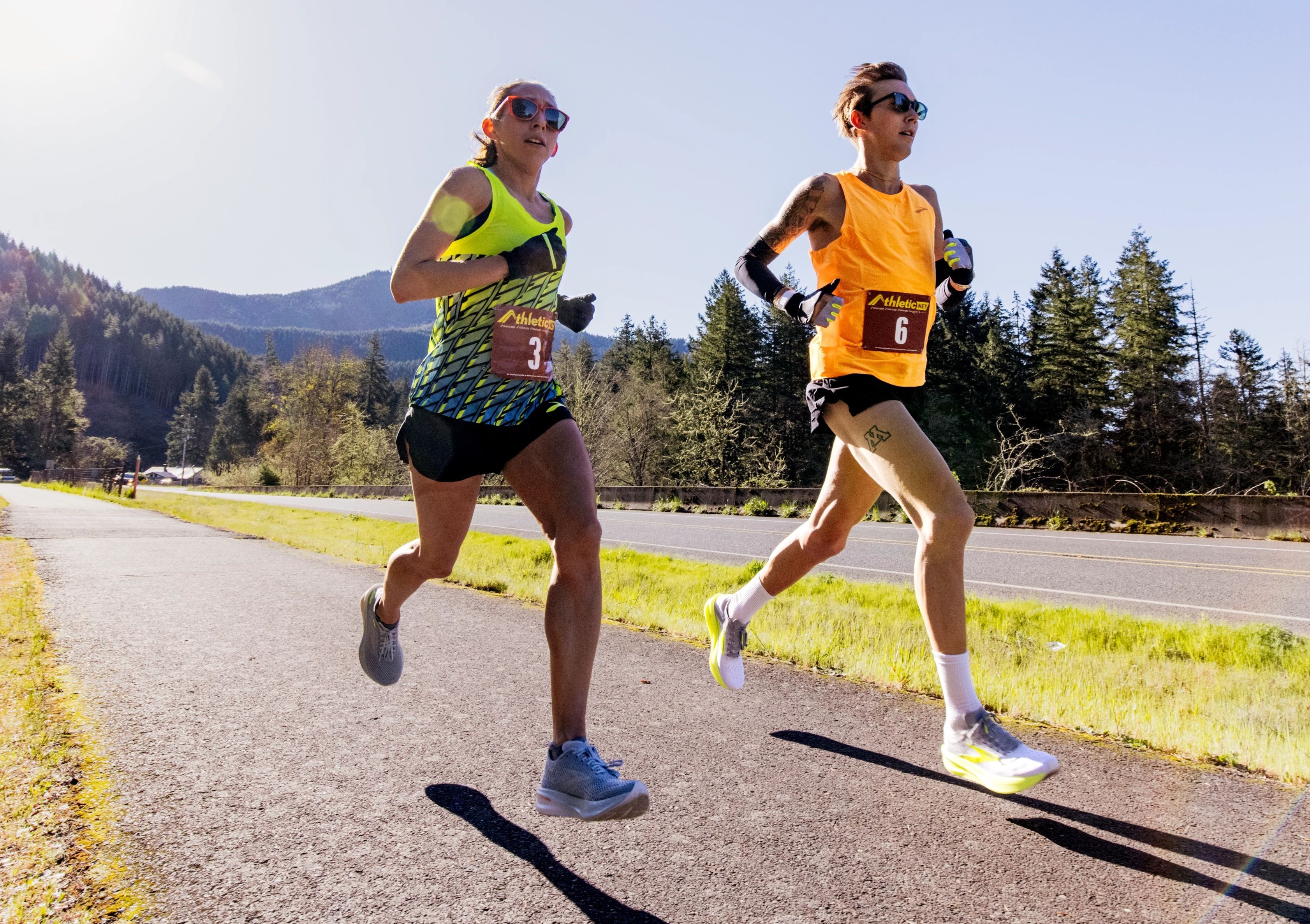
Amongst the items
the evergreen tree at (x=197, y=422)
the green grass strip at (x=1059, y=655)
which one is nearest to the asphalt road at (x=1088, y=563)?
the green grass strip at (x=1059, y=655)

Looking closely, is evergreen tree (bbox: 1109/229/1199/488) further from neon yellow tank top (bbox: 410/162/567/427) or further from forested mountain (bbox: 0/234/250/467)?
forested mountain (bbox: 0/234/250/467)

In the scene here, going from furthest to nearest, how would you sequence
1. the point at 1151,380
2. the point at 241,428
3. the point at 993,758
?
the point at 241,428 → the point at 1151,380 → the point at 993,758

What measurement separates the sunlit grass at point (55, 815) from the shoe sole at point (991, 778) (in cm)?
233

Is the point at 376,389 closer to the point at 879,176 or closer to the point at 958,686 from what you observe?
the point at 879,176

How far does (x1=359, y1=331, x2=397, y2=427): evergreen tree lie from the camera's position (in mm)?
101250

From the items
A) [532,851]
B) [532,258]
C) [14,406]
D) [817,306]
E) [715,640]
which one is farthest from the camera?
[14,406]

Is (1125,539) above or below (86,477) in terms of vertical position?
above

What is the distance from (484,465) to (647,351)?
221 ft

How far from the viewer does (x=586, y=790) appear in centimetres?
229

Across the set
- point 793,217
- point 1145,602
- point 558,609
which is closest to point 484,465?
point 558,609

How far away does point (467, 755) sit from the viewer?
9.86ft

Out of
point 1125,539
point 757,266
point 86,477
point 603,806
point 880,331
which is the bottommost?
point 86,477

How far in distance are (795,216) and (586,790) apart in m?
2.33

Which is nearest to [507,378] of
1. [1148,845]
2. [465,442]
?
[465,442]
